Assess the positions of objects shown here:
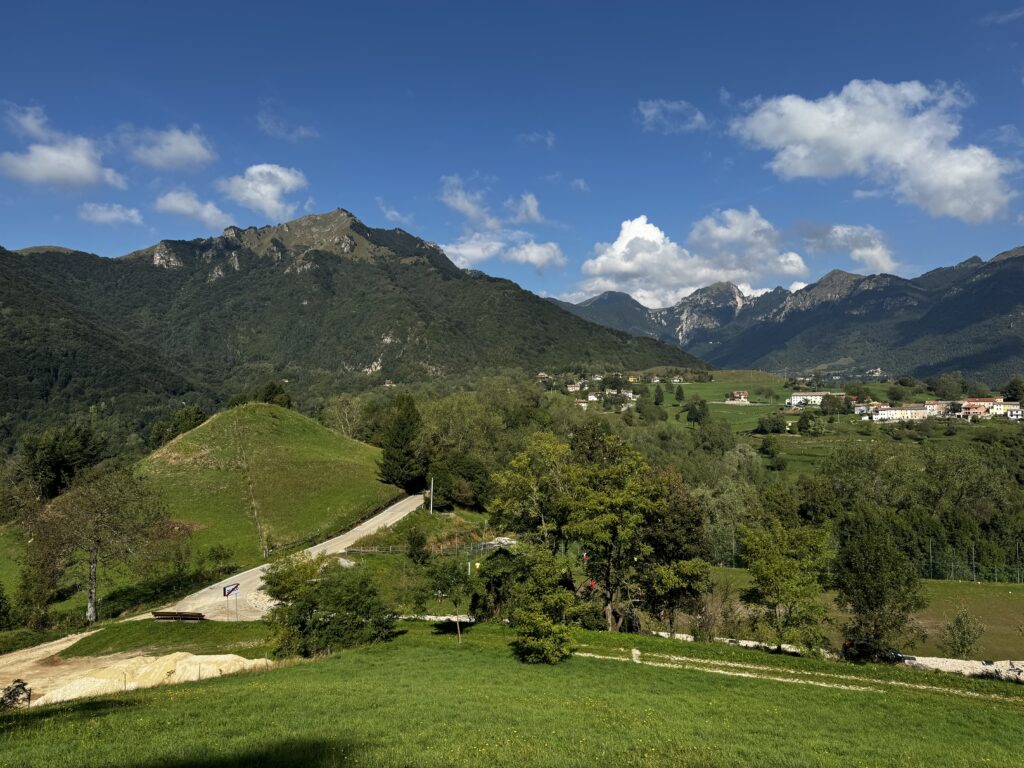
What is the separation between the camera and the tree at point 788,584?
3167 centimetres

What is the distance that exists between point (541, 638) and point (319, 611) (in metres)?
12.3

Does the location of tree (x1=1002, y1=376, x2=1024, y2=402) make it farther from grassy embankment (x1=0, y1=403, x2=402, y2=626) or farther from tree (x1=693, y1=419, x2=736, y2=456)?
grassy embankment (x1=0, y1=403, x2=402, y2=626)

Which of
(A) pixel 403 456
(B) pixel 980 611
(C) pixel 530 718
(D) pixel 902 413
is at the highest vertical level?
(D) pixel 902 413

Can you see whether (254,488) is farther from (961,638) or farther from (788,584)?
(961,638)

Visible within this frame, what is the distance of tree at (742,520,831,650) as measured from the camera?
31672 millimetres

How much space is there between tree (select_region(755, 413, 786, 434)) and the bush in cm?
15208

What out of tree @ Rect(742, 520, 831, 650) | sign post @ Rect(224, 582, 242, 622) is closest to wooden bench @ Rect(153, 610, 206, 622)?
sign post @ Rect(224, 582, 242, 622)

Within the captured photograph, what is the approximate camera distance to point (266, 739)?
13219 millimetres

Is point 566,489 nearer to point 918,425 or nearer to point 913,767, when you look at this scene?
point 913,767

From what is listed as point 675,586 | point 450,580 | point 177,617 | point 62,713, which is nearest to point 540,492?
point 450,580

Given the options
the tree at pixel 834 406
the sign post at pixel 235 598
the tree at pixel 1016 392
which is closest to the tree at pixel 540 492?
the sign post at pixel 235 598

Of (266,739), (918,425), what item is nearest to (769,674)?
(266,739)

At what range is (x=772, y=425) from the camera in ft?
524

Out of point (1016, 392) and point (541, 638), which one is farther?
point (1016, 392)
